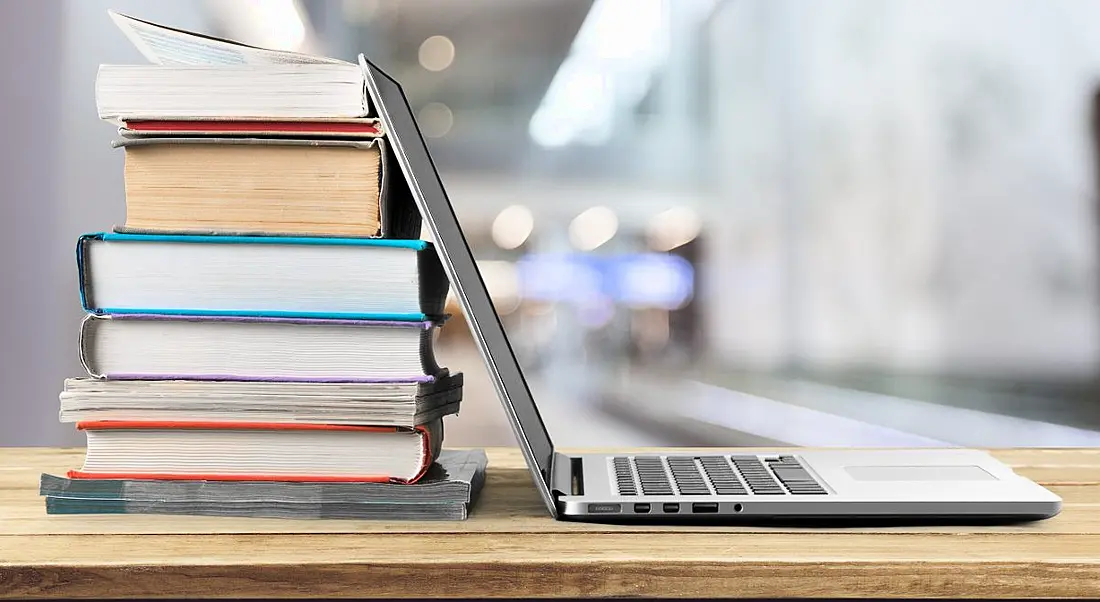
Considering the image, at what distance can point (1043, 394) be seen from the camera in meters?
3.25

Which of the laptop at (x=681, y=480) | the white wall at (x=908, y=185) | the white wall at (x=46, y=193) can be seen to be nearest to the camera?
the laptop at (x=681, y=480)

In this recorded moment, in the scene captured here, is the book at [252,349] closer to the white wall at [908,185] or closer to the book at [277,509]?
the book at [277,509]

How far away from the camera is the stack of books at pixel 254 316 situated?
0.71m

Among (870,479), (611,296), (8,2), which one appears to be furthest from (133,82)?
(611,296)

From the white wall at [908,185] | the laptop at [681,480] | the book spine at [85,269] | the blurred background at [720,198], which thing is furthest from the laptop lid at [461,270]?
the white wall at [908,185]

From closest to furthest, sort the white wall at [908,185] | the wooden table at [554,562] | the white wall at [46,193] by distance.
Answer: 1. the wooden table at [554,562]
2. the white wall at [46,193]
3. the white wall at [908,185]

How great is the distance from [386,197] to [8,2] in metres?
1.56

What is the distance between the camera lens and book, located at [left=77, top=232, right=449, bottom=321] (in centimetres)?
72

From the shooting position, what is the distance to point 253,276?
726 millimetres

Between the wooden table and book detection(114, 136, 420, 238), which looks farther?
book detection(114, 136, 420, 238)

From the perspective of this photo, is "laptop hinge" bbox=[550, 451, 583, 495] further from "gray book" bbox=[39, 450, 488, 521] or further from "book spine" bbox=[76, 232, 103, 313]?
"book spine" bbox=[76, 232, 103, 313]

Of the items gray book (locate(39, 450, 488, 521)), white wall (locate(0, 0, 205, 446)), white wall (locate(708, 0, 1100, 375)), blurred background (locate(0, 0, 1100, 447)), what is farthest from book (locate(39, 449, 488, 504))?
white wall (locate(708, 0, 1100, 375))

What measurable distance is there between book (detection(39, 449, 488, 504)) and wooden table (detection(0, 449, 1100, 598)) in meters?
0.04

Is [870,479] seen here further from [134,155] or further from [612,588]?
[134,155]
